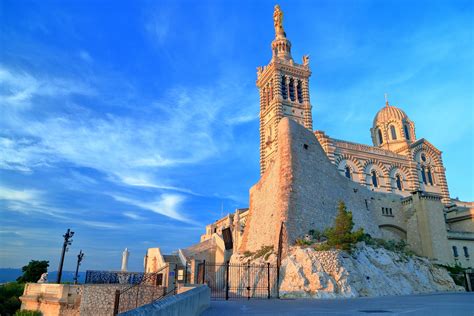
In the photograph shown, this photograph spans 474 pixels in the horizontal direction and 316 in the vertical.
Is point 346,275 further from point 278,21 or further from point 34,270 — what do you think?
point 278,21

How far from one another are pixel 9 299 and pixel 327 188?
1031 inches

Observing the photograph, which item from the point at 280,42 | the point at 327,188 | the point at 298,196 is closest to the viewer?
the point at 298,196

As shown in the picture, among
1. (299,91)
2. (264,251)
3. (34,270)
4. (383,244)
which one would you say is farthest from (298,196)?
(299,91)

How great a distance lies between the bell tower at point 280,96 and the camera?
48219mm

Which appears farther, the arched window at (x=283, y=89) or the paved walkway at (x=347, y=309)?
the arched window at (x=283, y=89)

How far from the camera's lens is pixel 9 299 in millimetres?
24875

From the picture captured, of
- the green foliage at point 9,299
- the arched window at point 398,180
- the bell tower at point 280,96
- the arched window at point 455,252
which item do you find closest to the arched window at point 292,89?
the bell tower at point 280,96

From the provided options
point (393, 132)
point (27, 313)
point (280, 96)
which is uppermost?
point (280, 96)

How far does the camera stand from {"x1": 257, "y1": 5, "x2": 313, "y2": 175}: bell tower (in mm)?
48219

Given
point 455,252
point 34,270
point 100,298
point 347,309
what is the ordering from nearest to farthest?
1. point 347,309
2. point 100,298
3. point 455,252
4. point 34,270

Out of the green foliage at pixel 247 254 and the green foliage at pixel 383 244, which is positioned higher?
the green foliage at pixel 383 244

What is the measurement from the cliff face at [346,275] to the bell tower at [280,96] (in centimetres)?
2497

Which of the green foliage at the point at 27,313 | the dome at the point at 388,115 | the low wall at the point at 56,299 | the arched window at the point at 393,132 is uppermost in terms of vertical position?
the dome at the point at 388,115

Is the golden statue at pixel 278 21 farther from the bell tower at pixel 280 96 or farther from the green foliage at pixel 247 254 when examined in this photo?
the green foliage at pixel 247 254
